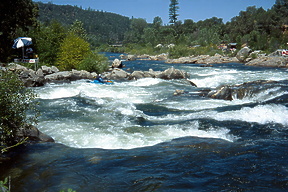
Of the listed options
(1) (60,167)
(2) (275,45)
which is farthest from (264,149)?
(2) (275,45)

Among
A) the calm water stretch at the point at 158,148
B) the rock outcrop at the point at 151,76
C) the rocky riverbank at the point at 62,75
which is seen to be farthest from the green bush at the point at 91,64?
the calm water stretch at the point at 158,148

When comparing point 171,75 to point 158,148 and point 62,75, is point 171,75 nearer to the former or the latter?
point 62,75

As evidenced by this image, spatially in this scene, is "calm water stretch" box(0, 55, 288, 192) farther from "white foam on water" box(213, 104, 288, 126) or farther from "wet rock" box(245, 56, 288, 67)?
"wet rock" box(245, 56, 288, 67)

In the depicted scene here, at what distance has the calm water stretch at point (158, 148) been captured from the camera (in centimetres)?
460

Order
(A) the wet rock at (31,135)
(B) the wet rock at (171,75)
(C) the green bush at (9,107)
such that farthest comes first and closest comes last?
1. (B) the wet rock at (171,75)
2. (A) the wet rock at (31,135)
3. (C) the green bush at (9,107)

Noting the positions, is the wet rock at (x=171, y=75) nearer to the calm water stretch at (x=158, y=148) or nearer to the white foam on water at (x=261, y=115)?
the calm water stretch at (x=158, y=148)

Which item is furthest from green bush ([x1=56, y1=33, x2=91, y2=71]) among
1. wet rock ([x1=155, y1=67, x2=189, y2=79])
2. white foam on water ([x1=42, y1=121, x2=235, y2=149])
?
white foam on water ([x1=42, y1=121, x2=235, y2=149])

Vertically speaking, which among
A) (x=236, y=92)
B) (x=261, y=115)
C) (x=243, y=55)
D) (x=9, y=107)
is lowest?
(x=261, y=115)

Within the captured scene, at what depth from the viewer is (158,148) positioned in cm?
Result: 644

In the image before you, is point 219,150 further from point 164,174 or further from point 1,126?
point 1,126

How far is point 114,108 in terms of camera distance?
11.1 m

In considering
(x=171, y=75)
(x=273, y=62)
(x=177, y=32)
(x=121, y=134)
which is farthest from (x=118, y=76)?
(x=177, y=32)

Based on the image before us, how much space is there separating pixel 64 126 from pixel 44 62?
1815 cm

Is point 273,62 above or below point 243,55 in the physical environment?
below
